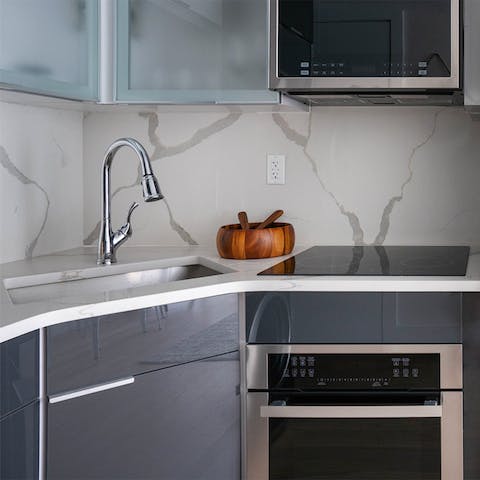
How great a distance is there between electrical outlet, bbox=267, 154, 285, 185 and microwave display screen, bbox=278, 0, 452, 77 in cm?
49

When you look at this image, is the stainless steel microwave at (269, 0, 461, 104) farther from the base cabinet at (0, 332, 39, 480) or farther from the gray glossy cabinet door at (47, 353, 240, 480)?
the base cabinet at (0, 332, 39, 480)

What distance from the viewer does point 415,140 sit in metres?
2.56

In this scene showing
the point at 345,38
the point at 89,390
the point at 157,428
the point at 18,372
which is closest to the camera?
the point at 18,372

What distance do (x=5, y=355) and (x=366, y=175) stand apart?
1.51 m

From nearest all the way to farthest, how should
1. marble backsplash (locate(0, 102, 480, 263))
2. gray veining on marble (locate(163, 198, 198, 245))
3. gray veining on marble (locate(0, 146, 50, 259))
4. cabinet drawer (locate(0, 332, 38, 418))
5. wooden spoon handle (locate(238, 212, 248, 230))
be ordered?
1. cabinet drawer (locate(0, 332, 38, 418))
2. gray veining on marble (locate(0, 146, 50, 259))
3. wooden spoon handle (locate(238, 212, 248, 230))
4. marble backsplash (locate(0, 102, 480, 263))
5. gray veining on marble (locate(163, 198, 198, 245))

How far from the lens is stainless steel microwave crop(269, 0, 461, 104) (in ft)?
6.96

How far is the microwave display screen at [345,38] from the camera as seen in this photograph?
2125 millimetres

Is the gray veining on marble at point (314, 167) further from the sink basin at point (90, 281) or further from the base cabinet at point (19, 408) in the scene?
the base cabinet at point (19, 408)

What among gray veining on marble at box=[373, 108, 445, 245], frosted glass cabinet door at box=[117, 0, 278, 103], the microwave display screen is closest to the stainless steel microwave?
the microwave display screen

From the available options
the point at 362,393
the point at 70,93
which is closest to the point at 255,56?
the point at 70,93

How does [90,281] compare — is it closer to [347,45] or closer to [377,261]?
[377,261]

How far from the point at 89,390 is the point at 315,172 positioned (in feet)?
4.07

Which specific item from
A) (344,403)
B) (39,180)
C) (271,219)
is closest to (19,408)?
(344,403)

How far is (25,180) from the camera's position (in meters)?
2.34
